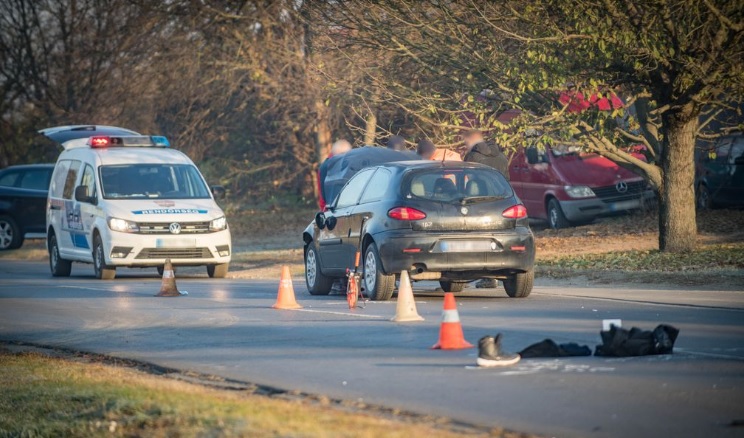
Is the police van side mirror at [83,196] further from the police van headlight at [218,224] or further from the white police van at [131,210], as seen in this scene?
the police van headlight at [218,224]

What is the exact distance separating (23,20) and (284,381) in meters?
29.1

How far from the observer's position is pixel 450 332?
34.1ft

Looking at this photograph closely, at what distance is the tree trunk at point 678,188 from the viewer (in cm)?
2003

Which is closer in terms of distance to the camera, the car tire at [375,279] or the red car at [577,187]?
the car tire at [375,279]

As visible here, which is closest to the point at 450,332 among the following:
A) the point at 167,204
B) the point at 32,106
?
the point at 167,204

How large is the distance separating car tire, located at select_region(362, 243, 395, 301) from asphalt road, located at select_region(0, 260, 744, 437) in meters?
0.43

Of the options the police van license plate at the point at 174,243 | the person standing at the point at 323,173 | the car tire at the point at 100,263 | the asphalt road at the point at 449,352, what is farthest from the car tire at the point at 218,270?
the asphalt road at the point at 449,352

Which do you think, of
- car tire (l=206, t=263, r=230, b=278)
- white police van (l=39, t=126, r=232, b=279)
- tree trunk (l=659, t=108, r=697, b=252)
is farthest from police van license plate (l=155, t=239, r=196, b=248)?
tree trunk (l=659, t=108, r=697, b=252)

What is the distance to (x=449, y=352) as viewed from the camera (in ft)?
33.8

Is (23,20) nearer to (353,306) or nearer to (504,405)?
(353,306)

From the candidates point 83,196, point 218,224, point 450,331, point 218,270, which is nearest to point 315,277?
point 218,224

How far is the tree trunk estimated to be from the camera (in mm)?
20031

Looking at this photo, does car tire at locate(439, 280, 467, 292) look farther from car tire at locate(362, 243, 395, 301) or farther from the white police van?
the white police van

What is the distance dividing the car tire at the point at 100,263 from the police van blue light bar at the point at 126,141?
2.03 m
